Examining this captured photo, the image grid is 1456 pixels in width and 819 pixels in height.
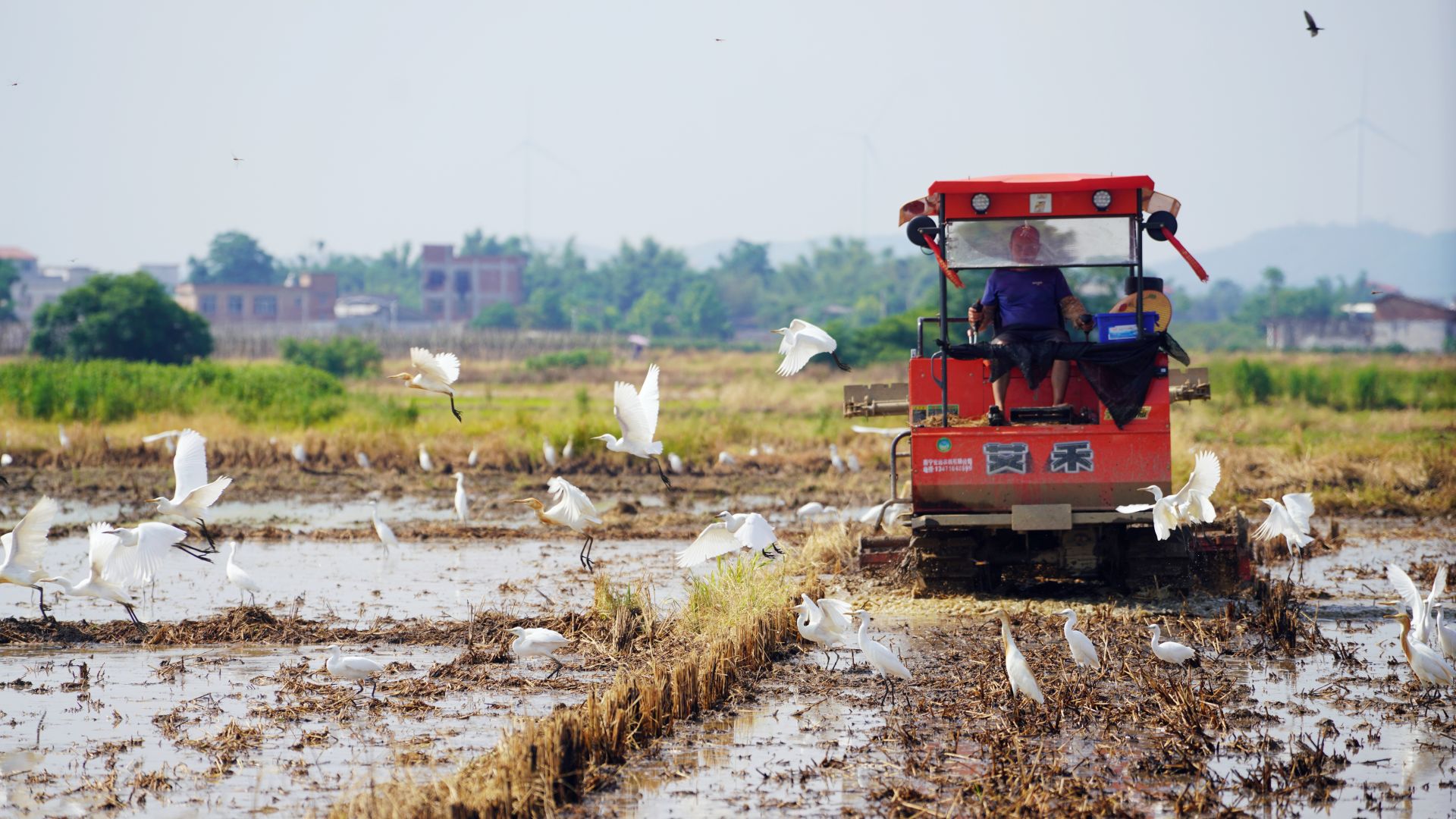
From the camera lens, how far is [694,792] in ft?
22.2

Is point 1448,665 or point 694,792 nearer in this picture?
point 694,792

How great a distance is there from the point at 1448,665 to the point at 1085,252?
375cm

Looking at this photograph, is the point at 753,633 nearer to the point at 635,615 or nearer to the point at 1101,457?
the point at 635,615

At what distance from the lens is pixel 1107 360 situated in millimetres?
10133

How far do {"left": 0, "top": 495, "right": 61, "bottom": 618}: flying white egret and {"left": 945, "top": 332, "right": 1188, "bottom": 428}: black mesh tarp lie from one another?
5963 millimetres

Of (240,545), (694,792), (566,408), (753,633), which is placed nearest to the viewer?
(694,792)

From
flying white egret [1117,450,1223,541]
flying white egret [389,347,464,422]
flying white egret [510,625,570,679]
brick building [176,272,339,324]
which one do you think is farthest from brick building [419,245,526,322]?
flying white egret [1117,450,1223,541]

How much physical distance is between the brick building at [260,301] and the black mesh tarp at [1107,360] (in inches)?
3650

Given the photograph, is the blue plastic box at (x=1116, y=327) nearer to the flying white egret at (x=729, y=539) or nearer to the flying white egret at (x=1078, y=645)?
the flying white egret at (x=1078, y=645)

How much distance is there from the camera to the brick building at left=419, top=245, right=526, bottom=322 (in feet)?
401

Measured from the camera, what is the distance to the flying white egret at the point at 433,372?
9969mm

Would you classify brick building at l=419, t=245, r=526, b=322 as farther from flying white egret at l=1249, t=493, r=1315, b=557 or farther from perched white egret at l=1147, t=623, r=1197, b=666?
perched white egret at l=1147, t=623, r=1197, b=666

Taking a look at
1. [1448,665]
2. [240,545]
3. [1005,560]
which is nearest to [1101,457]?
[1005,560]

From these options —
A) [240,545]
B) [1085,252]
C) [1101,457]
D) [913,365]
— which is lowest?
[240,545]
